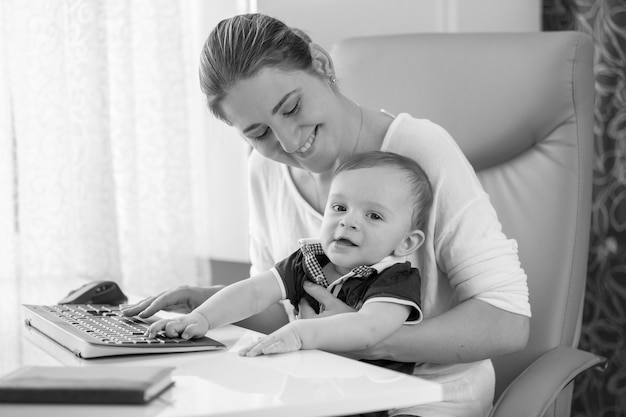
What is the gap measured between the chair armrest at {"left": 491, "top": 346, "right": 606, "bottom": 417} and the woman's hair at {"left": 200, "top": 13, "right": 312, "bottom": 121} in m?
0.59

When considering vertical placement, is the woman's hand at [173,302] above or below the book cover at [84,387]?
below

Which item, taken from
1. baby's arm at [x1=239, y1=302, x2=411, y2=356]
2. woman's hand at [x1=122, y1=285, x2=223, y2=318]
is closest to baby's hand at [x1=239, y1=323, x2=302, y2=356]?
baby's arm at [x1=239, y1=302, x2=411, y2=356]

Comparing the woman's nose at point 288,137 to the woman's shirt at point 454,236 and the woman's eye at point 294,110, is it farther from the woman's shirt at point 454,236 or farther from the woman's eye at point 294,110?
the woman's shirt at point 454,236

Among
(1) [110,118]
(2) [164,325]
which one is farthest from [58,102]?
(2) [164,325]

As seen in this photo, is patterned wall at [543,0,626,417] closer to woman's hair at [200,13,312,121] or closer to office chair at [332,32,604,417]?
office chair at [332,32,604,417]

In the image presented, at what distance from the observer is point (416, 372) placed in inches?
52.2

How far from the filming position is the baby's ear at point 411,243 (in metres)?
1.27

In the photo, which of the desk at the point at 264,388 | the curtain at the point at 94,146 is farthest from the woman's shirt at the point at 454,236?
the curtain at the point at 94,146

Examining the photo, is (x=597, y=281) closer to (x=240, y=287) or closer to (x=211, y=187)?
(x=211, y=187)

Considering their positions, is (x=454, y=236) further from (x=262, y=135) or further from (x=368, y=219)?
(x=262, y=135)

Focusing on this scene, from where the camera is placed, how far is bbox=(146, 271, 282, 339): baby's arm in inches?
43.0

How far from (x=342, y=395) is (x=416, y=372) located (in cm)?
56

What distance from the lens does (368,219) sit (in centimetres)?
123

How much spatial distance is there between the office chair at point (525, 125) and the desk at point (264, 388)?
0.62 metres
